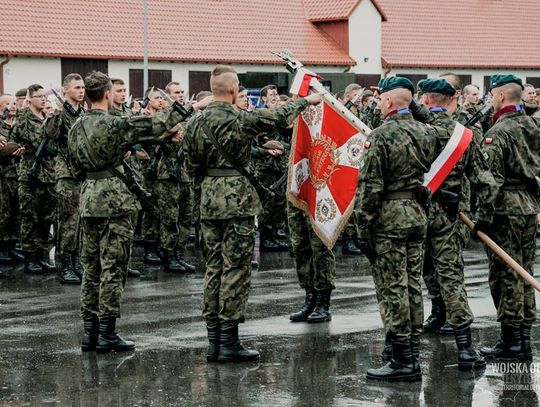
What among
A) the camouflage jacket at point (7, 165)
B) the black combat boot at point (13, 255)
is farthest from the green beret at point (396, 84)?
the black combat boot at point (13, 255)

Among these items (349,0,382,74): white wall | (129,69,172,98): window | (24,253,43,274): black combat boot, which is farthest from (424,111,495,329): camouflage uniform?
(349,0,382,74): white wall

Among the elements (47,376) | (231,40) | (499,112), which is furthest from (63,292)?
(231,40)

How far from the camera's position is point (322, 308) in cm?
1053

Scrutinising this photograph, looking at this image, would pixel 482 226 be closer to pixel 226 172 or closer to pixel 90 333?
pixel 226 172

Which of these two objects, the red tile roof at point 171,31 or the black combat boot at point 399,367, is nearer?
the black combat boot at point 399,367

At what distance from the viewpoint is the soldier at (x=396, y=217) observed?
26.6ft

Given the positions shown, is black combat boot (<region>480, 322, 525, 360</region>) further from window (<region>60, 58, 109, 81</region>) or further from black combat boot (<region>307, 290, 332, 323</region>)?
window (<region>60, 58, 109, 81</region>)

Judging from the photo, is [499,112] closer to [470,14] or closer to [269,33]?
[269,33]

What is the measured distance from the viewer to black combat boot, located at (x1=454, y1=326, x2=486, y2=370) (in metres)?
8.45

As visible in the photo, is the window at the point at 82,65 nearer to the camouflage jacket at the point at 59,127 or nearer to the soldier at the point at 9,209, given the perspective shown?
the soldier at the point at 9,209

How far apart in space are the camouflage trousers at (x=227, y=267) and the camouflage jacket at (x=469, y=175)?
5.22 ft

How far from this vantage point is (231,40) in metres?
39.7

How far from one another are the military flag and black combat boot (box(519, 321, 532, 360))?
187 centimetres

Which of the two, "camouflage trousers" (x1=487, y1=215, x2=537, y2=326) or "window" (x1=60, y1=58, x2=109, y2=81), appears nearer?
"camouflage trousers" (x1=487, y1=215, x2=537, y2=326)
